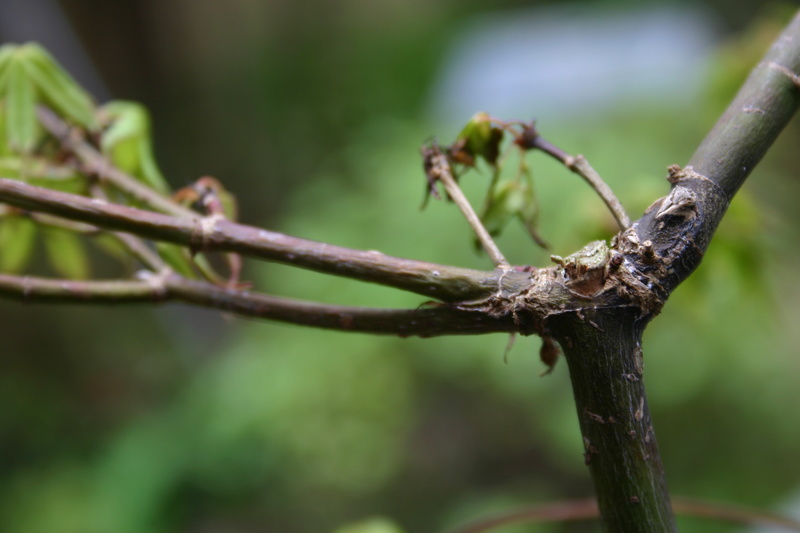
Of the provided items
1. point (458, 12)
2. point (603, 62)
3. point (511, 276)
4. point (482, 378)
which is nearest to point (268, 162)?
point (458, 12)

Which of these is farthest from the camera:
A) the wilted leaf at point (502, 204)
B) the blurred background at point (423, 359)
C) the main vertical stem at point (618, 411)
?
the blurred background at point (423, 359)

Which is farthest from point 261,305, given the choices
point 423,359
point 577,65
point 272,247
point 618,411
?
point 577,65

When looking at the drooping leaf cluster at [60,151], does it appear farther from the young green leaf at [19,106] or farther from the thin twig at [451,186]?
the thin twig at [451,186]

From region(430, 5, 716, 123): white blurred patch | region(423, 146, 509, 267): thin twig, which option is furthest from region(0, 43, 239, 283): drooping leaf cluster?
region(430, 5, 716, 123): white blurred patch

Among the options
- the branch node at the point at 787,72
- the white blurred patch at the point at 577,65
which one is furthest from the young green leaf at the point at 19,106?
the white blurred patch at the point at 577,65

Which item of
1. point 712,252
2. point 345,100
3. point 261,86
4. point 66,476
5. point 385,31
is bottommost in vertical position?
point 712,252

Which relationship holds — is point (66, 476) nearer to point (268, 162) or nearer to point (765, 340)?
point (268, 162)

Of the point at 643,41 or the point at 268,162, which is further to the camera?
the point at 268,162
